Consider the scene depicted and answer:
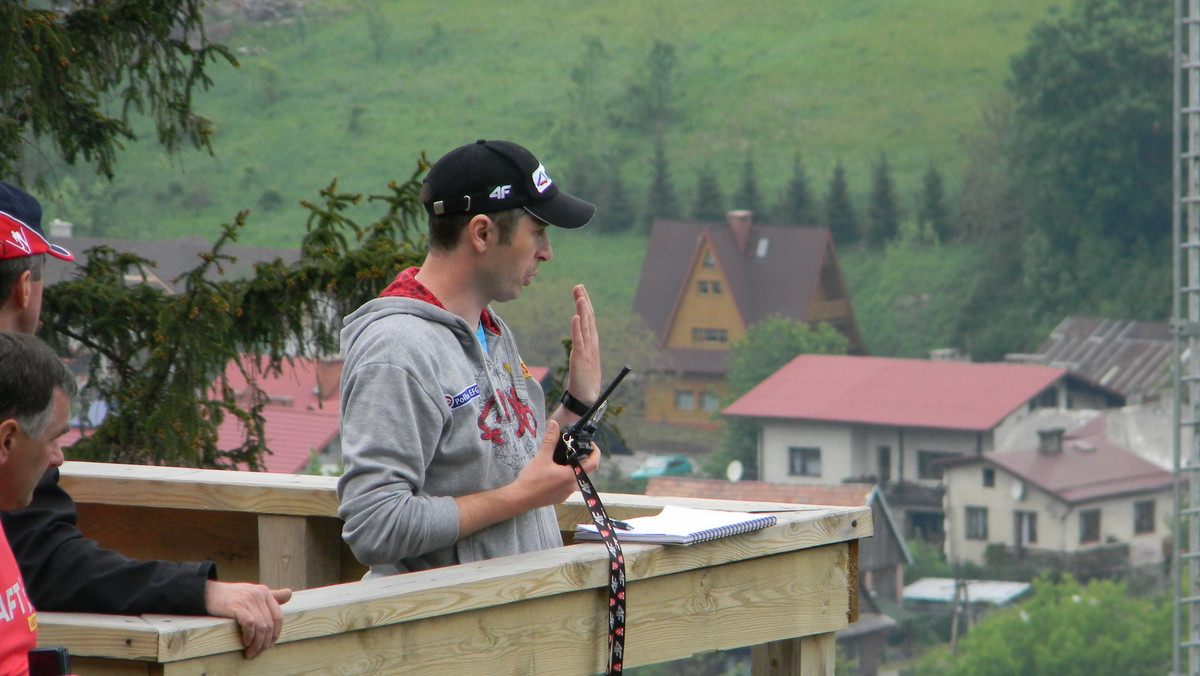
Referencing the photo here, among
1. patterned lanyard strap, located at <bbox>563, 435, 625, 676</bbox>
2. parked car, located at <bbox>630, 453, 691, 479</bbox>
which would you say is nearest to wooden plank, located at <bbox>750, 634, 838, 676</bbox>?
patterned lanyard strap, located at <bbox>563, 435, 625, 676</bbox>

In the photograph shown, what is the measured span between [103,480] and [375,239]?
2.82 metres

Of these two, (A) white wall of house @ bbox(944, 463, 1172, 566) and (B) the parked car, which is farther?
(B) the parked car

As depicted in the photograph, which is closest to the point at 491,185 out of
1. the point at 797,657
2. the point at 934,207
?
the point at 797,657

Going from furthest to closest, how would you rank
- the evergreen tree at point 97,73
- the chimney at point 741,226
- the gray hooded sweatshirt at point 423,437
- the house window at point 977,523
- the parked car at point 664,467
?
the chimney at point 741,226, the parked car at point 664,467, the house window at point 977,523, the evergreen tree at point 97,73, the gray hooded sweatshirt at point 423,437

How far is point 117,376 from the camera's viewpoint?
5.90m

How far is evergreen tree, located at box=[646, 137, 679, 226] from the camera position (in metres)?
77.4

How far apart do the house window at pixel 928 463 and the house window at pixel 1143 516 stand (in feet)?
22.4

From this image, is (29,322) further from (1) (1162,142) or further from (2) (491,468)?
(1) (1162,142)

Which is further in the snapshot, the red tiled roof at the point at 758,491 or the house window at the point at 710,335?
the house window at the point at 710,335

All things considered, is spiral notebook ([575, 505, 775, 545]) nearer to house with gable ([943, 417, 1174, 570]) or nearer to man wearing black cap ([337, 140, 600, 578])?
man wearing black cap ([337, 140, 600, 578])

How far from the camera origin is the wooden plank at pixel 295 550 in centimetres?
265

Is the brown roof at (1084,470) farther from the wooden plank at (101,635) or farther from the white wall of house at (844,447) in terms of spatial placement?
the wooden plank at (101,635)

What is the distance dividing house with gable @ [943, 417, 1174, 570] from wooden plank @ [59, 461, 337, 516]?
162 ft

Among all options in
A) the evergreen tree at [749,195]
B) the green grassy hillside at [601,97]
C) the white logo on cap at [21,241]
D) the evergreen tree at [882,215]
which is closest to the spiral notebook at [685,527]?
the white logo on cap at [21,241]
